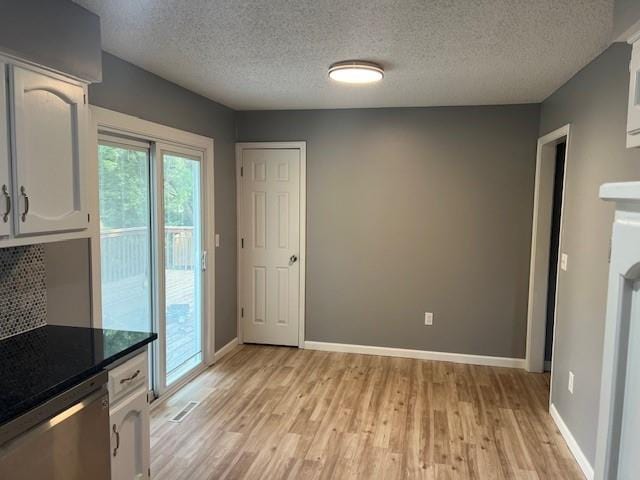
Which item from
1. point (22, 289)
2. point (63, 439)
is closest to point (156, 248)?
point (22, 289)

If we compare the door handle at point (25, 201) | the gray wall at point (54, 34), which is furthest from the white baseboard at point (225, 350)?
the gray wall at point (54, 34)

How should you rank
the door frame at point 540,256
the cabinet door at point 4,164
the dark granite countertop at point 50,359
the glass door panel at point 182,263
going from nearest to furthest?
the dark granite countertop at point 50,359 → the cabinet door at point 4,164 → the glass door panel at point 182,263 → the door frame at point 540,256

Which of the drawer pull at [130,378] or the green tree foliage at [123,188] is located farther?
the green tree foliage at [123,188]

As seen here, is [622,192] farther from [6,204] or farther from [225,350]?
[225,350]

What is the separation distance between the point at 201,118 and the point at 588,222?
118 inches

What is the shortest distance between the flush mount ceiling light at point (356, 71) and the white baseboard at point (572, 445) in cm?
260

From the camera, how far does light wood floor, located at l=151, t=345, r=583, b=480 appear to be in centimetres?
260

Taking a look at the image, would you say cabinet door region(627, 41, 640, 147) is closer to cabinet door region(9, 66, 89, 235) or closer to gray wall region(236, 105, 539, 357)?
cabinet door region(9, 66, 89, 235)

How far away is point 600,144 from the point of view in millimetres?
2533

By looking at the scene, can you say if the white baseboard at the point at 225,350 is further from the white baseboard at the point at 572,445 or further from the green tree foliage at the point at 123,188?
A: the white baseboard at the point at 572,445

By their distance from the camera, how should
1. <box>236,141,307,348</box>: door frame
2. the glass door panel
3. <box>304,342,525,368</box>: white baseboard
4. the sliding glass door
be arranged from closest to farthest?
the sliding glass door → the glass door panel → <box>304,342,525,368</box>: white baseboard → <box>236,141,307,348</box>: door frame

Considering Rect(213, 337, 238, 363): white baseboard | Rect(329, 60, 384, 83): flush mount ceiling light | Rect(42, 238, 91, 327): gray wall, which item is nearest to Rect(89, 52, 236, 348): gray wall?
Rect(213, 337, 238, 363): white baseboard

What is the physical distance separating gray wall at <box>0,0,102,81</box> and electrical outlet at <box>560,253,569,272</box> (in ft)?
9.93

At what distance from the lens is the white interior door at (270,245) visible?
4543mm
